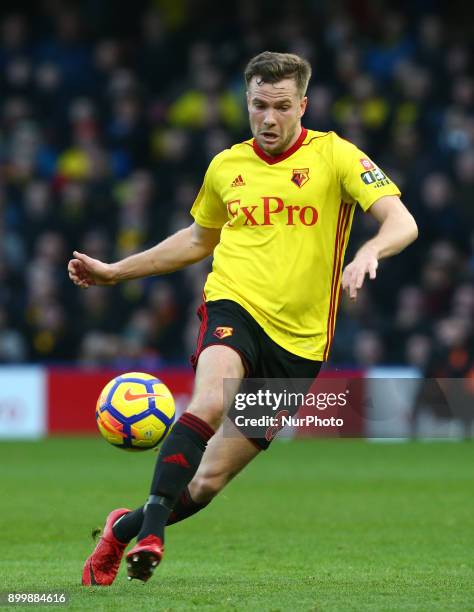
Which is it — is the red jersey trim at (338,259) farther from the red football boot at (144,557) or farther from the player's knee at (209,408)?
the red football boot at (144,557)

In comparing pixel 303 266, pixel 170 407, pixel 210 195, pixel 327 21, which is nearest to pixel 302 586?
pixel 170 407

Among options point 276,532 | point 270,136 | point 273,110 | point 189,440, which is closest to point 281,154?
point 270,136

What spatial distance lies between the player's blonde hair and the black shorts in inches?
37.1

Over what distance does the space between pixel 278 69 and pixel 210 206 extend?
77cm

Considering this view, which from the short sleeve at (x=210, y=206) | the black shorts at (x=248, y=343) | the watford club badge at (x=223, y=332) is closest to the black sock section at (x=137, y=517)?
the black shorts at (x=248, y=343)

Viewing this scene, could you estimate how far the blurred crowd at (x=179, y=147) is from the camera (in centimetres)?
1664

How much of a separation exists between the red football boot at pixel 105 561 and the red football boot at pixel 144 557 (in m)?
0.88

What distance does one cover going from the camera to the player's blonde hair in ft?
19.0

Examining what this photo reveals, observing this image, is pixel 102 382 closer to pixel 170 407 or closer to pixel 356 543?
pixel 356 543

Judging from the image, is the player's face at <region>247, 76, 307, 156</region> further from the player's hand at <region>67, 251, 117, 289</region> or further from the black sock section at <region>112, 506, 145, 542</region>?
the black sock section at <region>112, 506, 145, 542</region>

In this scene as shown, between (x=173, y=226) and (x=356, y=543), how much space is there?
32.7 feet

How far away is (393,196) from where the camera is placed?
226 inches

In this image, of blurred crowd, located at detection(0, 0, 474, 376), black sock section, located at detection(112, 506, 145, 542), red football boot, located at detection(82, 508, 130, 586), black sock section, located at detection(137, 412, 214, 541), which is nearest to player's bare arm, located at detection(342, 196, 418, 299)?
black sock section, located at detection(137, 412, 214, 541)

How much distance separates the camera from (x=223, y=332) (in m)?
5.67
